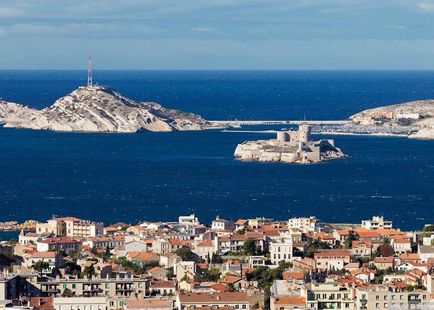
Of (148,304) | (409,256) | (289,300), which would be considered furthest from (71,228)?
(148,304)

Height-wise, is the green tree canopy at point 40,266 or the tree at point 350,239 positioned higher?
the green tree canopy at point 40,266

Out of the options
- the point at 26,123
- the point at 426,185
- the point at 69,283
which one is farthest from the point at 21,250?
the point at 26,123

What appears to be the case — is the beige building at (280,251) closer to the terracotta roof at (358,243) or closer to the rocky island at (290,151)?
the terracotta roof at (358,243)

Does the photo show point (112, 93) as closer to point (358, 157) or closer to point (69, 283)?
point (358, 157)

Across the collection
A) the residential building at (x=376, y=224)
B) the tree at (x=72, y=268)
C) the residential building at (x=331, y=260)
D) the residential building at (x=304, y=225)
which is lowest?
the residential building at (x=376, y=224)

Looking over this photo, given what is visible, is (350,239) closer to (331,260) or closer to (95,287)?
(331,260)

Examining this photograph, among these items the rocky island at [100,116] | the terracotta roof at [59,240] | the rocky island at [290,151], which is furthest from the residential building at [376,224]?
the rocky island at [100,116]

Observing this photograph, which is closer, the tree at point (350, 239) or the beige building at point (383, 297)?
the beige building at point (383, 297)

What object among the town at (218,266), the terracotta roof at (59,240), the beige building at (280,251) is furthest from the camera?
the terracotta roof at (59,240)
